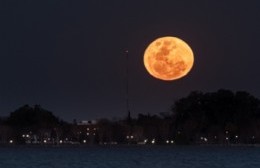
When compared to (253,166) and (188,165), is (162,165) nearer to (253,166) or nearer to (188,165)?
(188,165)

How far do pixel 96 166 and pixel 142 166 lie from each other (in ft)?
18.6

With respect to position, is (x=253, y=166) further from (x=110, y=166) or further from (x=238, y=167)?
(x=110, y=166)

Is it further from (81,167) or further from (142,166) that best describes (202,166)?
(81,167)

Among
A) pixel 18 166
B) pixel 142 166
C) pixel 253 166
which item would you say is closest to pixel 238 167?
pixel 253 166

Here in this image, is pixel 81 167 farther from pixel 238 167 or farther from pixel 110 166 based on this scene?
pixel 238 167

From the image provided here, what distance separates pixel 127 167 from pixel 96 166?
14.8 feet

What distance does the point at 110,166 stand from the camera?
112125 mm

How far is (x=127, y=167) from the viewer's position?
358 feet

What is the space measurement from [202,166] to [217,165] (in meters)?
4.38

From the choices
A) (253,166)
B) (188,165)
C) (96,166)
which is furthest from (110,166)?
(253,166)

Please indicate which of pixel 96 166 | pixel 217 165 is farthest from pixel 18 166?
pixel 217 165

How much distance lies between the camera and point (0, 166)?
363 feet

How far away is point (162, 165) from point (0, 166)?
19.5 metres

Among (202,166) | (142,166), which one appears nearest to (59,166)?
(142,166)
